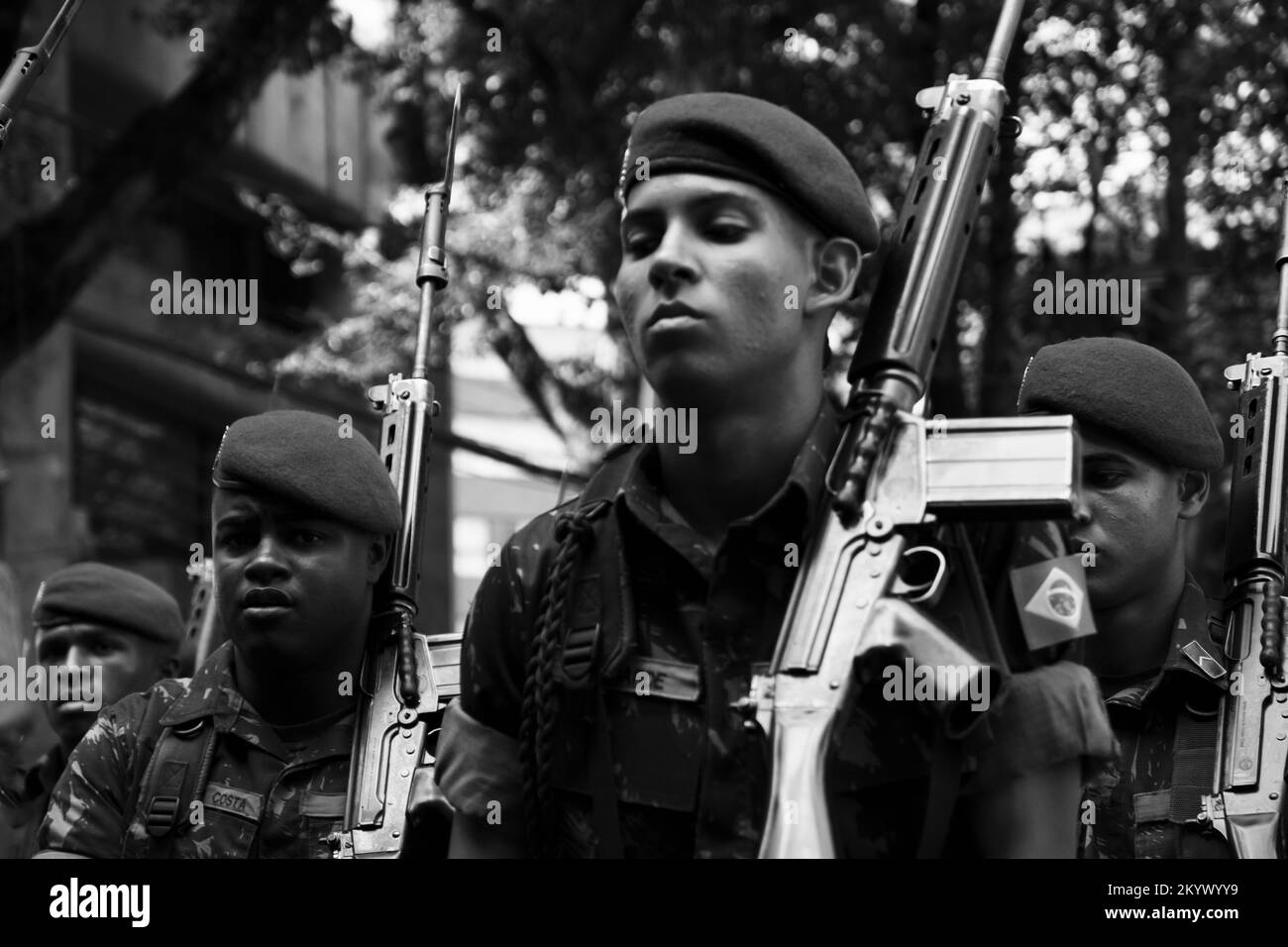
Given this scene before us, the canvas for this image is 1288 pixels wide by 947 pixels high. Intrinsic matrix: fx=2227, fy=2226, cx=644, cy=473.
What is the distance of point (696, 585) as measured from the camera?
389 cm

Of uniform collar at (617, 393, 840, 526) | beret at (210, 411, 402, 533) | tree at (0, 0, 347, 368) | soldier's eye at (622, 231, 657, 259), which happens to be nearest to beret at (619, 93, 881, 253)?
soldier's eye at (622, 231, 657, 259)

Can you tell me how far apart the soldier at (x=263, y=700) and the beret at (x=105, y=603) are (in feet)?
4.76

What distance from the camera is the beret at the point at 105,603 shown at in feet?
22.9

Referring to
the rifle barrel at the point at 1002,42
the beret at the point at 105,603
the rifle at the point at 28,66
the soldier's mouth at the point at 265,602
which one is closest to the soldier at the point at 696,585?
the rifle barrel at the point at 1002,42

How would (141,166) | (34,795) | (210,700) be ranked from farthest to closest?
(141,166) → (34,795) → (210,700)

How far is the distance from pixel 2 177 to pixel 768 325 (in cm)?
889

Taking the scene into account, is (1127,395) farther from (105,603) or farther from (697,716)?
(105,603)

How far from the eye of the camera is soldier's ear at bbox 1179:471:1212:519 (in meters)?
5.57

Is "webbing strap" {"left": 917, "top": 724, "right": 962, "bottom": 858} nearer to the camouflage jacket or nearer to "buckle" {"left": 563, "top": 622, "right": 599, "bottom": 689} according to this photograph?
"buckle" {"left": 563, "top": 622, "right": 599, "bottom": 689}

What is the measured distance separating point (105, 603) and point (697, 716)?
363cm

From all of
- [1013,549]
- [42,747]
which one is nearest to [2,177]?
[42,747]

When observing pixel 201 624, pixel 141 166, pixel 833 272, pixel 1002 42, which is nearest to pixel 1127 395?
pixel 1002 42

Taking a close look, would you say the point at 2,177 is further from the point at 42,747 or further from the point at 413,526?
the point at 413,526

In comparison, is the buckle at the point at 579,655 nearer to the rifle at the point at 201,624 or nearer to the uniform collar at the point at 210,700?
the uniform collar at the point at 210,700
